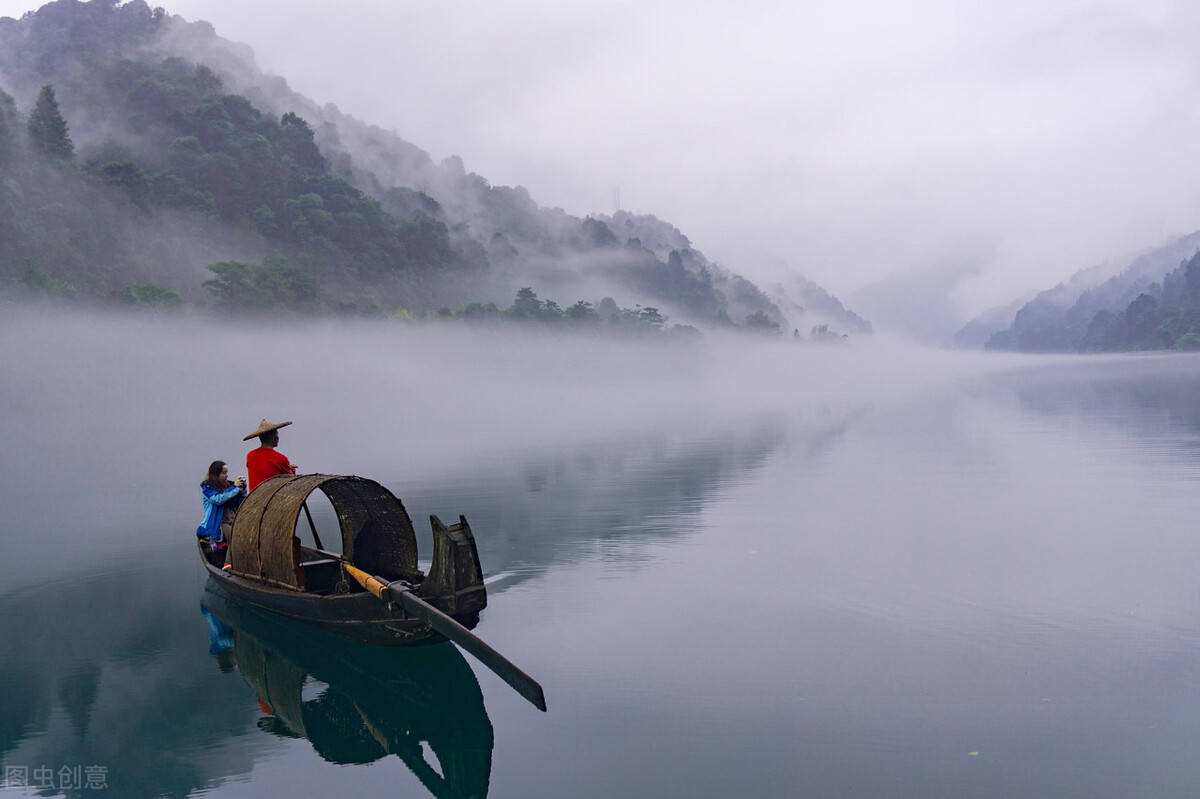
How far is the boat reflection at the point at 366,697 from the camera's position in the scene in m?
6.46

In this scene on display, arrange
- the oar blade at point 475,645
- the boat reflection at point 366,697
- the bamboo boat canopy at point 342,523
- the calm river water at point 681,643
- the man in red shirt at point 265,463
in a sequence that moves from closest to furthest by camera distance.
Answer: the calm river water at point 681,643 → the oar blade at point 475,645 → the boat reflection at point 366,697 → the bamboo boat canopy at point 342,523 → the man in red shirt at point 265,463

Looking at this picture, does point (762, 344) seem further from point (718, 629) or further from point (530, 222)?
point (718, 629)

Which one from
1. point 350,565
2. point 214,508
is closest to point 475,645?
point 350,565

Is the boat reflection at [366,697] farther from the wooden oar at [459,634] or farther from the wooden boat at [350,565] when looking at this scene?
the wooden oar at [459,634]

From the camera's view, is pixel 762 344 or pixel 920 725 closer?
pixel 920 725

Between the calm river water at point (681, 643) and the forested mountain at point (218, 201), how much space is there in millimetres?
42803

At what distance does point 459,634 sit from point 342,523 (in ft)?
11.4

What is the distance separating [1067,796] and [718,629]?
144 inches

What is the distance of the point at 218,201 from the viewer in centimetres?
7638

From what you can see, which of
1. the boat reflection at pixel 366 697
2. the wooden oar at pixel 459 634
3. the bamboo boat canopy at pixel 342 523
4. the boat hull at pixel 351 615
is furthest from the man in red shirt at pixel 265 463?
the wooden oar at pixel 459 634

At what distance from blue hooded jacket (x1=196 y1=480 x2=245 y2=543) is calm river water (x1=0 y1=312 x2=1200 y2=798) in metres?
0.85

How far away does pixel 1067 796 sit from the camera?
5363mm

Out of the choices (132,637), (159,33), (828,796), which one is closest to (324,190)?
(159,33)

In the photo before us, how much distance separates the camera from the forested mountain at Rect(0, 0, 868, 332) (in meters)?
57.6
